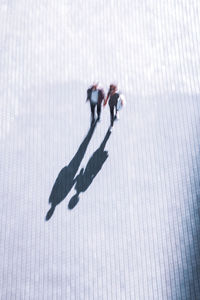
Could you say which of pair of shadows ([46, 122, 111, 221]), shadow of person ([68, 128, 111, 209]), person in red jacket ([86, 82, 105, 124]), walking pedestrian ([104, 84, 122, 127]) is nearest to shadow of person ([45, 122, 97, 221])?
pair of shadows ([46, 122, 111, 221])

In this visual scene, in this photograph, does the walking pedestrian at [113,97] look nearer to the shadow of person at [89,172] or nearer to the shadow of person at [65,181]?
the shadow of person at [89,172]

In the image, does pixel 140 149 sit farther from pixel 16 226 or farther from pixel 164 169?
pixel 16 226

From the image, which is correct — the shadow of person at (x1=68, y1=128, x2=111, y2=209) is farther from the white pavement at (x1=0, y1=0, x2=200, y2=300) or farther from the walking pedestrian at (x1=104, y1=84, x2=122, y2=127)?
the walking pedestrian at (x1=104, y1=84, x2=122, y2=127)

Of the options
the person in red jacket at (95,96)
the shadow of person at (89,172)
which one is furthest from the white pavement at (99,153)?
the person in red jacket at (95,96)

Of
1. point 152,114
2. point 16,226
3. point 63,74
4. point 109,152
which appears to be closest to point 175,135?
point 152,114

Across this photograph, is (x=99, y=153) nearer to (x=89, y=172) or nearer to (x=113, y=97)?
(x=89, y=172)

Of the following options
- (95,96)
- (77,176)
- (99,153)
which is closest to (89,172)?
(77,176)

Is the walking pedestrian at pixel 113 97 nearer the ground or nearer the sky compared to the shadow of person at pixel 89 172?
nearer the sky
